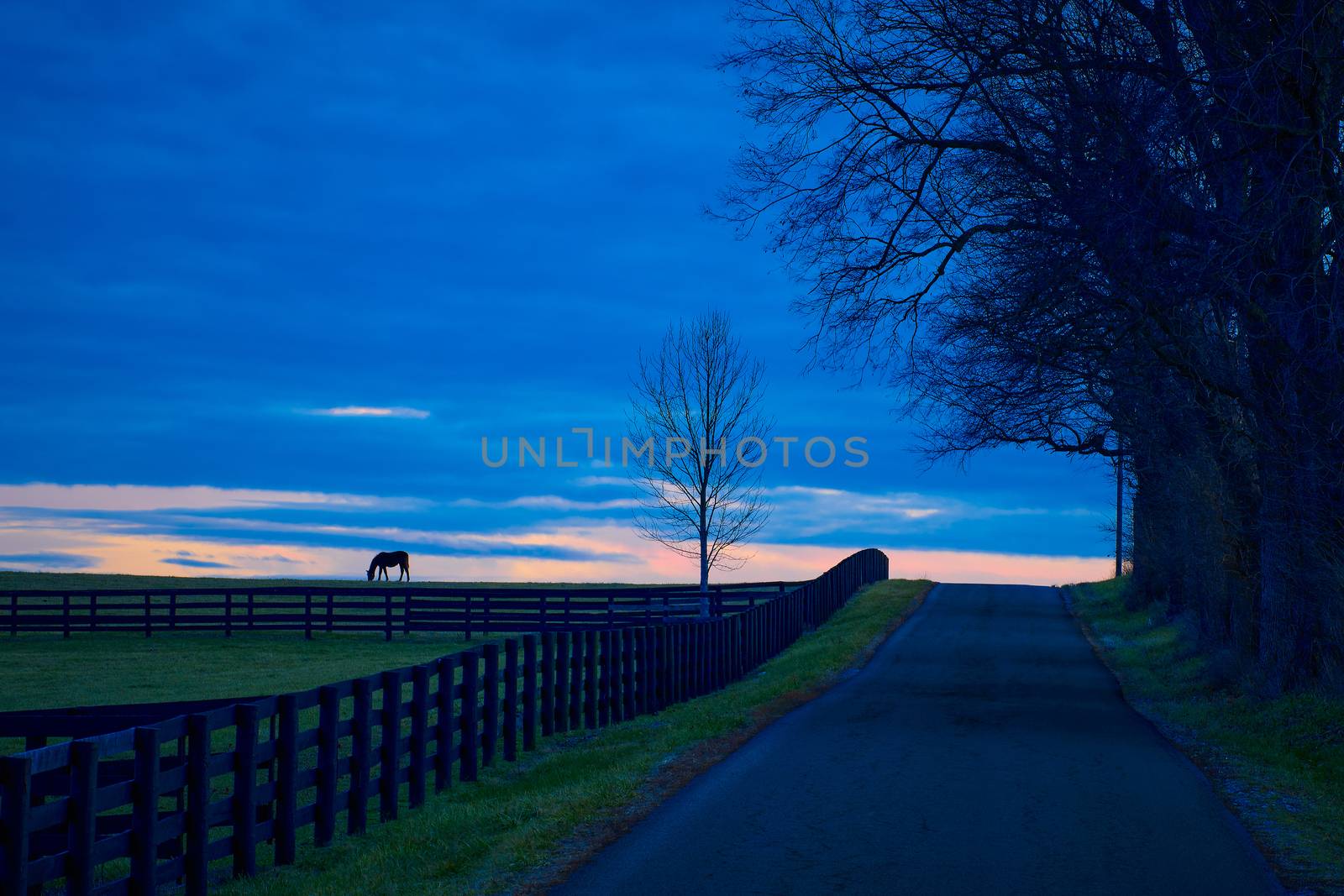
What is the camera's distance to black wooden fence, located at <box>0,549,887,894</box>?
7.45m

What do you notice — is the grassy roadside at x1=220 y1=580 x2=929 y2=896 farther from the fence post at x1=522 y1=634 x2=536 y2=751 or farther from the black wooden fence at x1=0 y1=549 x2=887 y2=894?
the black wooden fence at x1=0 y1=549 x2=887 y2=894

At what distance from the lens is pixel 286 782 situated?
32.2 feet

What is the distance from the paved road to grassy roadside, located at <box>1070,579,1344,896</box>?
32cm

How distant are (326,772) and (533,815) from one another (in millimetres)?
1885

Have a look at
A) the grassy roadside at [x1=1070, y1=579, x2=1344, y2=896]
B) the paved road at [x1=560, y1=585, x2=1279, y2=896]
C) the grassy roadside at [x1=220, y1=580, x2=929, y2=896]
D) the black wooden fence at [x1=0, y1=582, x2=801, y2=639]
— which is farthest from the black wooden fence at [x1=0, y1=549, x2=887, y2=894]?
the black wooden fence at [x1=0, y1=582, x2=801, y2=639]

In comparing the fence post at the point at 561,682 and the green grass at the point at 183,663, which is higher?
the fence post at the point at 561,682

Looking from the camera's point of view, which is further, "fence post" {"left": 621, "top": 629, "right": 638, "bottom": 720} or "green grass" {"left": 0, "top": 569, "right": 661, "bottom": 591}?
"green grass" {"left": 0, "top": 569, "right": 661, "bottom": 591}

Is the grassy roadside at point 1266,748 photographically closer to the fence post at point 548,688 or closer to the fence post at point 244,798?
the fence post at point 244,798

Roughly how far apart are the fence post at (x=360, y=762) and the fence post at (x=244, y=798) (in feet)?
5.26

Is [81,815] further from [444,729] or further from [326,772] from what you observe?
[444,729]

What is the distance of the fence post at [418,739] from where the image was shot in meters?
12.1

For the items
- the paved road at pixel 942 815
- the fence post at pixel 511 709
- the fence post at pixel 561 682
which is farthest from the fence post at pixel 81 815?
the fence post at pixel 561 682

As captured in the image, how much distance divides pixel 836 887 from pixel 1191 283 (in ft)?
31.9

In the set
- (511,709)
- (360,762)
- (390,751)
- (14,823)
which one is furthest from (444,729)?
(14,823)
